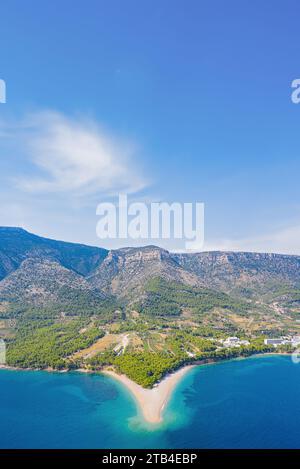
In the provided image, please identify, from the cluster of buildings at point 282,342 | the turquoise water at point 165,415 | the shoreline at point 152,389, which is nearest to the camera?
the turquoise water at point 165,415

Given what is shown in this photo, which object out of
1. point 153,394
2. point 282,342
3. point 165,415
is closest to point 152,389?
point 153,394

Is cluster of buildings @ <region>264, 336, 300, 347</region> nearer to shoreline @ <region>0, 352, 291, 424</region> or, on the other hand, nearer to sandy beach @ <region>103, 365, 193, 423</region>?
shoreline @ <region>0, 352, 291, 424</region>

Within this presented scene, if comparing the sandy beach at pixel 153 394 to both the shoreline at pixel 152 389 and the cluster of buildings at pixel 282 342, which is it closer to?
the shoreline at pixel 152 389

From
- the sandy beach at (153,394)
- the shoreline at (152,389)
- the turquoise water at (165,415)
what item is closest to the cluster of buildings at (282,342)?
the turquoise water at (165,415)

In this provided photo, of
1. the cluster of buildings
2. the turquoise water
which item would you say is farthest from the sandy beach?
the cluster of buildings

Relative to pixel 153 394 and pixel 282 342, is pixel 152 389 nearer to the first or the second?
pixel 153 394

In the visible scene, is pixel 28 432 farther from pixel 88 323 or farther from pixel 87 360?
pixel 88 323

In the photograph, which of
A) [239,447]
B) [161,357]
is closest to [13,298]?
[161,357]
